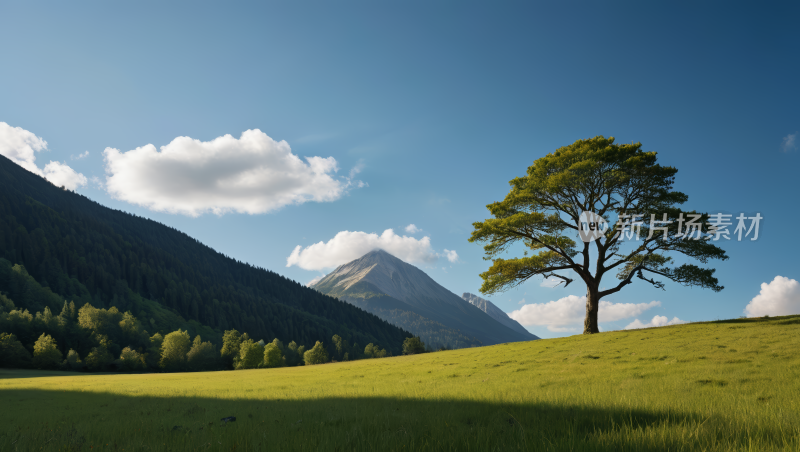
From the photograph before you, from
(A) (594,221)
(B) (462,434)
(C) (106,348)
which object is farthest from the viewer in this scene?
(C) (106,348)

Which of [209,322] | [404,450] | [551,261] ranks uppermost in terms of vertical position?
[551,261]

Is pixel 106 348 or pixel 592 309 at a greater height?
pixel 592 309

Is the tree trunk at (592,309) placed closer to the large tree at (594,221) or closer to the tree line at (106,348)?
the large tree at (594,221)

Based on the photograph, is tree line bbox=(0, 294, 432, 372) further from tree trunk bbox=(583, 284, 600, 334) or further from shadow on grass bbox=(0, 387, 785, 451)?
shadow on grass bbox=(0, 387, 785, 451)

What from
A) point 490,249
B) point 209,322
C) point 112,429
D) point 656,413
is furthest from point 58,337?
point 656,413

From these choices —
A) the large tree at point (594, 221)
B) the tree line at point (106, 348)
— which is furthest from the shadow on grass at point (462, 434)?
the tree line at point (106, 348)

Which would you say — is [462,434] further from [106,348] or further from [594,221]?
[106,348]

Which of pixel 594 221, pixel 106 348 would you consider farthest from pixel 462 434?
pixel 106 348

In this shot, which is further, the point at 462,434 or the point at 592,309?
the point at 592,309

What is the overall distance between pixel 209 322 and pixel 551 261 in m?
208

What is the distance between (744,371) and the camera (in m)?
11.2

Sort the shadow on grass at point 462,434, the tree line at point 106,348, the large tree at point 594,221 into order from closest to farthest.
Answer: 1. the shadow on grass at point 462,434
2. the large tree at point 594,221
3. the tree line at point 106,348

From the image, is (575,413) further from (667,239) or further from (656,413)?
(667,239)

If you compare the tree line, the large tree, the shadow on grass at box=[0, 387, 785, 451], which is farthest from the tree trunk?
the tree line
